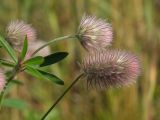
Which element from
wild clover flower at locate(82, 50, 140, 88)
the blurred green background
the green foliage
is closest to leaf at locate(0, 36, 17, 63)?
the green foliage

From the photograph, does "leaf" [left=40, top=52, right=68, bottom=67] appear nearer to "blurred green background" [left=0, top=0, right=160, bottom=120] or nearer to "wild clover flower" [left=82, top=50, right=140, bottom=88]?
"wild clover flower" [left=82, top=50, right=140, bottom=88]

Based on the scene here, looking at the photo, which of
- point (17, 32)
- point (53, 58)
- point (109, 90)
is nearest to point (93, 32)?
point (53, 58)

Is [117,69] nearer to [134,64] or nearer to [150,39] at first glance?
[134,64]

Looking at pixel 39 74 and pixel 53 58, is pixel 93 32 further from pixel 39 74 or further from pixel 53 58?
pixel 39 74

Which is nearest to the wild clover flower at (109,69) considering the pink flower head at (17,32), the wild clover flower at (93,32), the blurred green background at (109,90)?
the wild clover flower at (93,32)

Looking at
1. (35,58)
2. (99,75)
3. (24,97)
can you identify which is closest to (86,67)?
(99,75)

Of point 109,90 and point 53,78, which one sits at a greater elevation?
point 53,78
